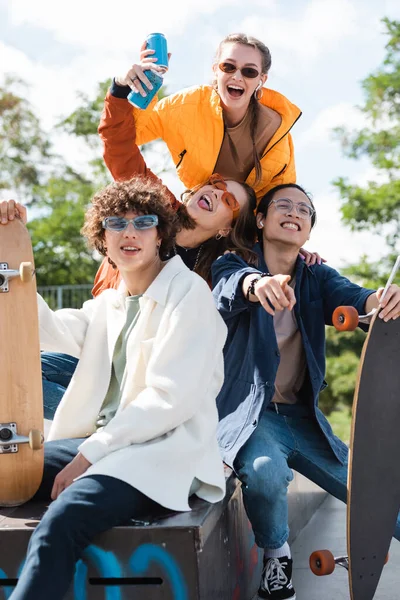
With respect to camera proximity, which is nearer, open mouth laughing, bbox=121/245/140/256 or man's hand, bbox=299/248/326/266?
open mouth laughing, bbox=121/245/140/256

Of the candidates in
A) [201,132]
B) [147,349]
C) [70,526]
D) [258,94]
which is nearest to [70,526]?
[70,526]

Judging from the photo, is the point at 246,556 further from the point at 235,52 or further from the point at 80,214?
the point at 80,214

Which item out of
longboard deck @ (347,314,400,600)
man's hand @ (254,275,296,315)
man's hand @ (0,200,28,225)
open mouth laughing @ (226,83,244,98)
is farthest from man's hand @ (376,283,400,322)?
open mouth laughing @ (226,83,244,98)

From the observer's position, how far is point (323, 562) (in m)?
3.03

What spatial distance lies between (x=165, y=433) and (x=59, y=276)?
687 inches

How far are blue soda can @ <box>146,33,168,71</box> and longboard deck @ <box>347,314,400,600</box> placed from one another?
167cm

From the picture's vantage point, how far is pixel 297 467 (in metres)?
3.51

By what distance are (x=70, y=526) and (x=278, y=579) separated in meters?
1.13

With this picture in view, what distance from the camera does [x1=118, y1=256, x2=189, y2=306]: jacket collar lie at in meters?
2.99

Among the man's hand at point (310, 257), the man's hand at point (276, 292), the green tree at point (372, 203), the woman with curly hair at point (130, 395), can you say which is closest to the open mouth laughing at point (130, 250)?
the woman with curly hair at point (130, 395)

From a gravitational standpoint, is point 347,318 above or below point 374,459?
above

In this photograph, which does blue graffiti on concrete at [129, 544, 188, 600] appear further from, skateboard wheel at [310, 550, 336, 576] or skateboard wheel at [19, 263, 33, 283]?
skateboard wheel at [19, 263, 33, 283]

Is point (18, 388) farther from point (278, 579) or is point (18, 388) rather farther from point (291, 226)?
point (291, 226)

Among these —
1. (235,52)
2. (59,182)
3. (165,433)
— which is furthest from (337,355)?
(165,433)
